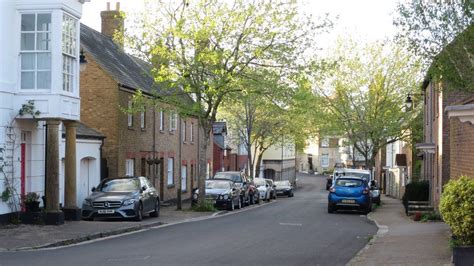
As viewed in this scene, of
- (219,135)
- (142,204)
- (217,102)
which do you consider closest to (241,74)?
(217,102)

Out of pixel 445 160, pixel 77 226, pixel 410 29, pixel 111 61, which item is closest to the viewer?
pixel 410 29

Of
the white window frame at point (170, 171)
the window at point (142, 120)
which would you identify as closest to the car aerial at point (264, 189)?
the white window frame at point (170, 171)

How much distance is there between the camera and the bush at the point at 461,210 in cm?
1138

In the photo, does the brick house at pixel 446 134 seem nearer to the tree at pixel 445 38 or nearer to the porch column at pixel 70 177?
the tree at pixel 445 38

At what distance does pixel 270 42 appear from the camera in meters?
28.3

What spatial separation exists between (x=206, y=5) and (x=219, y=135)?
3248cm

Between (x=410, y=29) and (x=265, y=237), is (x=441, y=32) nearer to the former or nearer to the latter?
(x=410, y=29)

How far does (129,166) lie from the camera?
32.8 metres

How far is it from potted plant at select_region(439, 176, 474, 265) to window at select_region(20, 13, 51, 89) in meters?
12.7

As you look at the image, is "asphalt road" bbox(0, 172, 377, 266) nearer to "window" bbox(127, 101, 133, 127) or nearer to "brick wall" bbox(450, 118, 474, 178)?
"brick wall" bbox(450, 118, 474, 178)

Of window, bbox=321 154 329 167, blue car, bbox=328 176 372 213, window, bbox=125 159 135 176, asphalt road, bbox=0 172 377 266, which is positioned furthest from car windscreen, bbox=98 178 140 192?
window, bbox=321 154 329 167

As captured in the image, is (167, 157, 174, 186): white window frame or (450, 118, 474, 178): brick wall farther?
(167, 157, 174, 186): white window frame

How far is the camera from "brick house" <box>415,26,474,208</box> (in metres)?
13.3

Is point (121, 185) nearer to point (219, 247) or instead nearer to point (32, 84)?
point (32, 84)
